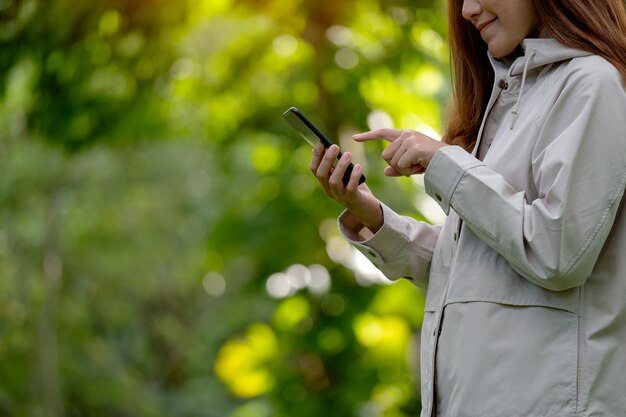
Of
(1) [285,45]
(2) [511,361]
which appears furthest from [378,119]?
(2) [511,361]

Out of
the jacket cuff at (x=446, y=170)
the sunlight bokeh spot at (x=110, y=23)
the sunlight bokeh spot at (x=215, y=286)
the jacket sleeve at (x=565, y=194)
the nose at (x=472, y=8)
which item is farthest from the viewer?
the sunlight bokeh spot at (x=215, y=286)

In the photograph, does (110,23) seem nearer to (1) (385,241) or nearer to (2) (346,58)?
(2) (346,58)

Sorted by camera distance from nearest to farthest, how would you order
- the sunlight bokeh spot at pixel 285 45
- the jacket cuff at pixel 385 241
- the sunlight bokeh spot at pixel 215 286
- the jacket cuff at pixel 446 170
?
the jacket cuff at pixel 446 170 → the jacket cuff at pixel 385 241 → the sunlight bokeh spot at pixel 285 45 → the sunlight bokeh spot at pixel 215 286

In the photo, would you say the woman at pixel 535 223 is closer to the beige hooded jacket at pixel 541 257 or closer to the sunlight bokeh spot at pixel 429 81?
the beige hooded jacket at pixel 541 257

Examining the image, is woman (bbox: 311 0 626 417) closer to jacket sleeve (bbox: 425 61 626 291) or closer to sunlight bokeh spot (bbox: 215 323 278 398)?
jacket sleeve (bbox: 425 61 626 291)

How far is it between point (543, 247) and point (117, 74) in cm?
412

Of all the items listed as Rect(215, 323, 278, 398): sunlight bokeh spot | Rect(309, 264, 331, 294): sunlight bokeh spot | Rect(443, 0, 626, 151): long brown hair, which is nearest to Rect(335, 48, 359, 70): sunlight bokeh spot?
Rect(309, 264, 331, 294): sunlight bokeh spot

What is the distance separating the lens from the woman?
1.52 metres

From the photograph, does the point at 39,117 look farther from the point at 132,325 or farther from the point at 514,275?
the point at 132,325

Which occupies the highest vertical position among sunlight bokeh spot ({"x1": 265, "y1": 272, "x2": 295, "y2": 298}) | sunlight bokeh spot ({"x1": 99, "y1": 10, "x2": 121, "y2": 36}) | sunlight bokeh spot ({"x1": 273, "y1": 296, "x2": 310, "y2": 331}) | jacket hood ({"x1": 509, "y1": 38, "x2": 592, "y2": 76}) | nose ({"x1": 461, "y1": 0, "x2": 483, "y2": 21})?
nose ({"x1": 461, "y1": 0, "x2": 483, "y2": 21})

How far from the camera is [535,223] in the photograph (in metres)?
1.53

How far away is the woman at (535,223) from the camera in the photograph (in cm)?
152

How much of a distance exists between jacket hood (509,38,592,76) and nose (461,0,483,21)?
0.10 metres

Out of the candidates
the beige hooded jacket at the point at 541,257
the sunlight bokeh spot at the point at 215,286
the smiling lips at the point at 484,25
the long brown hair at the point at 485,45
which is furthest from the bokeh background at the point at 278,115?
the sunlight bokeh spot at the point at 215,286
